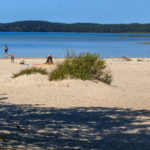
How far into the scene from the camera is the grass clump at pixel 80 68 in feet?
46.3

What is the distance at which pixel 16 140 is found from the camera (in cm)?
666

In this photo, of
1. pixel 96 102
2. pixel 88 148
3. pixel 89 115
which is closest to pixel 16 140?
pixel 88 148

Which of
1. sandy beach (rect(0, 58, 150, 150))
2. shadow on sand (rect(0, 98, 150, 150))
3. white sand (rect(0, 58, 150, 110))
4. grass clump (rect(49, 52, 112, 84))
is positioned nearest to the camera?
shadow on sand (rect(0, 98, 150, 150))

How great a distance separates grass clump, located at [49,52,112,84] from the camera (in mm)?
14125

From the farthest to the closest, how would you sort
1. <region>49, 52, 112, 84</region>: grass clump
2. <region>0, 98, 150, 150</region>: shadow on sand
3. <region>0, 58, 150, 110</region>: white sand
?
<region>49, 52, 112, 84</region>: grass clump
<region>0, 58, 150, 110</region>: white sand
<region>0, 98, 150, 150</region>: shadow on sand

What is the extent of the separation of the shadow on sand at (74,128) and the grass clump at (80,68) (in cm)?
392

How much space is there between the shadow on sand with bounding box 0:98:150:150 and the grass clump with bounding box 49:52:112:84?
12.8ft

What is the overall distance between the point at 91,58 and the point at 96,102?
3343 mm

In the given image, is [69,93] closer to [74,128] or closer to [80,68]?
[80,68]

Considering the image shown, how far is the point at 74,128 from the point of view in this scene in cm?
781

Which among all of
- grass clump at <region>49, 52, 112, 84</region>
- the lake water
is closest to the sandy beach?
grass clump at <region>49, 52, 112, 84</region>

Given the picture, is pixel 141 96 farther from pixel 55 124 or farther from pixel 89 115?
pixel 55 124

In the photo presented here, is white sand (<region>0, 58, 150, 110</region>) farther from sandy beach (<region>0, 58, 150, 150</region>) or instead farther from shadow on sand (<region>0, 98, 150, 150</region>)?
shadow on sand (<region>0, 98, 150, 150</region>)

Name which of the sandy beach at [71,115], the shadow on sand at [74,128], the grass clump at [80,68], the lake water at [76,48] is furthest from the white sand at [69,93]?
the lake water at [76,48]
